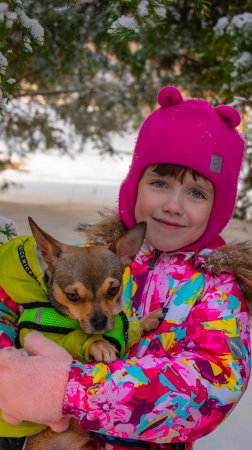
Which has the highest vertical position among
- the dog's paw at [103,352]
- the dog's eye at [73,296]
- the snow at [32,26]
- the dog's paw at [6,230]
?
the snow at [32,26]

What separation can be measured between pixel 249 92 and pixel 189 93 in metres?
2.41

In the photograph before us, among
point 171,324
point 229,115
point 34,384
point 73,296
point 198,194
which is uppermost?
point 229,115

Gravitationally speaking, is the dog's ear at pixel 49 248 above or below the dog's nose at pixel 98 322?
above

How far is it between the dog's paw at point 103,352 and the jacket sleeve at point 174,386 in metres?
0.06

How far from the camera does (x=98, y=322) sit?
7.41 ft

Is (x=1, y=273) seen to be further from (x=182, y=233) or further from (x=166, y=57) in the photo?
(x=166, y=57)

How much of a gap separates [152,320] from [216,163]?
713 millimetres

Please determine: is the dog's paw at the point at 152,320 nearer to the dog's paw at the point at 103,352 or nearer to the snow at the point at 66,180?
the dog's paw at the point at 103,352

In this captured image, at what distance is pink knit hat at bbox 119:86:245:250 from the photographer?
2.71m

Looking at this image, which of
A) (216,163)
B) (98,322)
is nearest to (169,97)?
(216,163)

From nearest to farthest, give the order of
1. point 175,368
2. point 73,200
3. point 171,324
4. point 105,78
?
point 175,368, point 171,324, point 105,78, point 73,200

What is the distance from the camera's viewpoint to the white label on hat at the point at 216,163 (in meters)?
2.72

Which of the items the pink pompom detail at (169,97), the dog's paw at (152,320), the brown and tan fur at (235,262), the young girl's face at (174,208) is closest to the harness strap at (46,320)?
the dog's paw at (152,320)

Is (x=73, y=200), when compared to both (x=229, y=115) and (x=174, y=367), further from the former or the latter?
(x=174, y=367)
